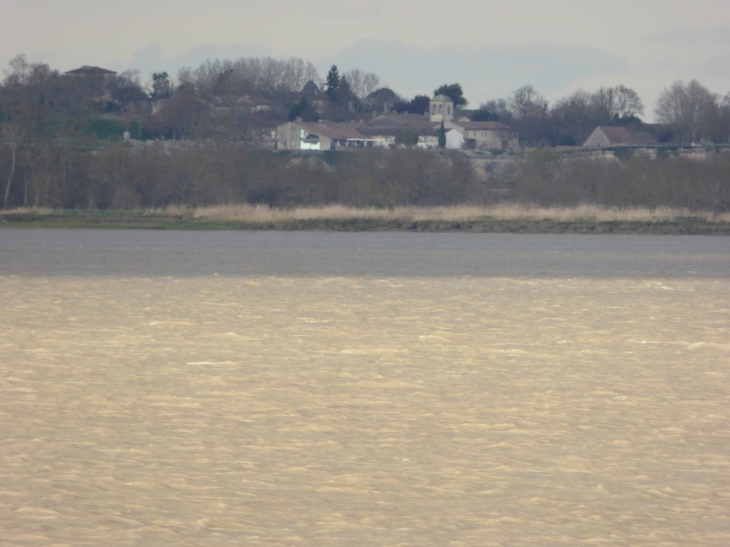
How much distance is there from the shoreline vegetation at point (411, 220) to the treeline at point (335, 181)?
3.73 meters

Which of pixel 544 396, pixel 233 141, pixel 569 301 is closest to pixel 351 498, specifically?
pixel 544 396

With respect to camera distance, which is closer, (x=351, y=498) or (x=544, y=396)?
(x=351, y=498)

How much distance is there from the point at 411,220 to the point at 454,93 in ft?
387

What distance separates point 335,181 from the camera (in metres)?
54.3

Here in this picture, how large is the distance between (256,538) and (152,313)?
31.7 feet

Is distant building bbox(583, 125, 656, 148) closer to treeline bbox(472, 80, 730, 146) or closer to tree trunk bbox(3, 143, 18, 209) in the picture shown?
treeline bbox(472, 80, 730, 146)

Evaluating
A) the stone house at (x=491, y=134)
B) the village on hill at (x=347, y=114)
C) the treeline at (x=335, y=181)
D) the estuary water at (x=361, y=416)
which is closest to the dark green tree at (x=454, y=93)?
the village on hill at (x=347, y=114)

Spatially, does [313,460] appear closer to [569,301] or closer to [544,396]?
[544,396]

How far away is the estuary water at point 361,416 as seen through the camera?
19.5 ft

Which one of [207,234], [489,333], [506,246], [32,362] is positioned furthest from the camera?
[207,234]

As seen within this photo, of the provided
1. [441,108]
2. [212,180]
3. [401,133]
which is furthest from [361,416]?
[441,108]

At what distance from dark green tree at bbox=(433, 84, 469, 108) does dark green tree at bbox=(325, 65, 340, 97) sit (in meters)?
15.5

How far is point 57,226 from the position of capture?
45062 mm

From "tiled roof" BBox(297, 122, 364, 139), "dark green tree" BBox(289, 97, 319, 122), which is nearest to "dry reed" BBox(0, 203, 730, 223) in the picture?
"tiled roof" BBox(297, 122, 364, 139)
